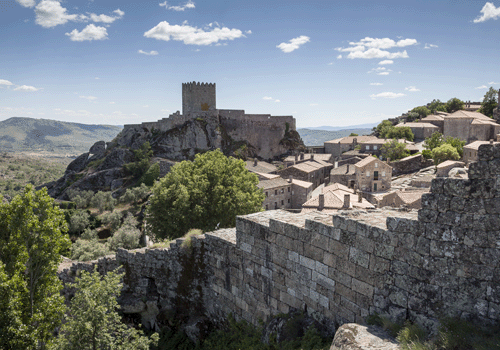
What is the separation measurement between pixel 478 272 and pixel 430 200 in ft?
4.29

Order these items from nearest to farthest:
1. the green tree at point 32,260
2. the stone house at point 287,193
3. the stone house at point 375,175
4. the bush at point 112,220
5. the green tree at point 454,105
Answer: the green tree at point 32,260 → the bush at point 112,220 → the stone house at point 375,175 → the stone house at point 287,193 → the green tree at point 454,105

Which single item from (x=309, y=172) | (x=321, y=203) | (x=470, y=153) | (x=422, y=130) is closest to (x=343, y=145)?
(x=422, y=130)

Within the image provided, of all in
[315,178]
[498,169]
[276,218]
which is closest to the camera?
[498,169]

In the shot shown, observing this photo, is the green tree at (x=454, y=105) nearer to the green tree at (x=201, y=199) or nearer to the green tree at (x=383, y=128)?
the green tree at (x=383, y=128)

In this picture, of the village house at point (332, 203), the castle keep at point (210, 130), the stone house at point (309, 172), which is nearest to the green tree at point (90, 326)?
the village house at point (332, 203)

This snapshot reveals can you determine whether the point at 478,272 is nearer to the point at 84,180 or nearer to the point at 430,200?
the point at 430,200

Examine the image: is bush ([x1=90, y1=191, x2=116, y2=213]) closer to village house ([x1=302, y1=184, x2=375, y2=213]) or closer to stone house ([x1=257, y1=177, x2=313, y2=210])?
stone house ([x1=257, y1=177, x2=313, y2=210])

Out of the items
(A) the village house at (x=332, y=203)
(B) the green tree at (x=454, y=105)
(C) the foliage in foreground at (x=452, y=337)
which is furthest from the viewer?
(B) the green tree at (x=454, y=105)

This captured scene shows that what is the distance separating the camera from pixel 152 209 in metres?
21.9

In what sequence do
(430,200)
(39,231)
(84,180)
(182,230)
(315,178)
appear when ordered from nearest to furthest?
(430,200) → (39,231) → (182,230) → (315,178) → (84,180)

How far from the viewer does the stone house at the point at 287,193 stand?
4391 cm

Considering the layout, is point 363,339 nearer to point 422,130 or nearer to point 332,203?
point 332,203

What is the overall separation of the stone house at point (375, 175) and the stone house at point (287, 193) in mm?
7810

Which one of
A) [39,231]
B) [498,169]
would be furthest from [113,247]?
[498,169]
